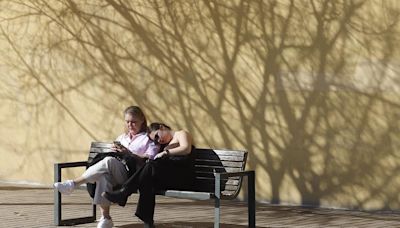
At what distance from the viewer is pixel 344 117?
38.8 feet

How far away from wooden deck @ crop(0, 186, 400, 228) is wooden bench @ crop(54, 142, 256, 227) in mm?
666

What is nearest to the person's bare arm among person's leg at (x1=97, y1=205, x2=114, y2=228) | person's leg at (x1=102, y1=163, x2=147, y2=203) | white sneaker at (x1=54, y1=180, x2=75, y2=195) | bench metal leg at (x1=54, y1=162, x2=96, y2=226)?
person's leg at (x1=102, y1=163, x2=147, y2=203)

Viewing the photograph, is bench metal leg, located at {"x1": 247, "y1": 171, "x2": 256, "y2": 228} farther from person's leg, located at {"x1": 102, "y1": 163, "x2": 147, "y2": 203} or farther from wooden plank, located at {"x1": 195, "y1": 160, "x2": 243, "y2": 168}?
person's leg, located at {"x1": 102, "y1": 163, "x2": 147, "y2": 203}

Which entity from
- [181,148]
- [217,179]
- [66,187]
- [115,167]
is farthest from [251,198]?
[66,187]

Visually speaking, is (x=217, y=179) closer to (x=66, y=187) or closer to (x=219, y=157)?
(x=219, y=157)

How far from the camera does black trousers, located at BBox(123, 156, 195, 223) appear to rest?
9.60 m

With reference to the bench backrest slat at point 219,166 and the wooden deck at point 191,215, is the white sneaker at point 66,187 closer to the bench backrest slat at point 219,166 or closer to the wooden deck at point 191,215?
the wooden deck at point 191,215

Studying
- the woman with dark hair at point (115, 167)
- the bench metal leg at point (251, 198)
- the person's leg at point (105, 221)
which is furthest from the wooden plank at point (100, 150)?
the bench metal leg at point (251, 198)

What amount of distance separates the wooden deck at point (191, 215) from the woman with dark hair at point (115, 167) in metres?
0.69

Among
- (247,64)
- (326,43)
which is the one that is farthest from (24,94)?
A: (326,43)

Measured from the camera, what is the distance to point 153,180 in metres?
9.64

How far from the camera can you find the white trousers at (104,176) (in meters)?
9.73

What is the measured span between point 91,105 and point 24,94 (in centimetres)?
120

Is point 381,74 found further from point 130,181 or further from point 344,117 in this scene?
point 130,181
